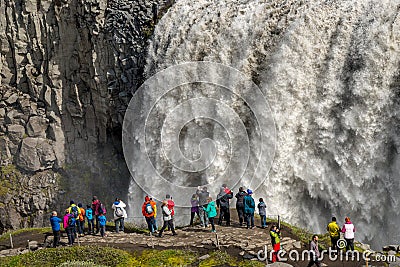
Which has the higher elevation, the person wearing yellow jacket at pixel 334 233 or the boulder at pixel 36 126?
the boulder at pixel 36 126

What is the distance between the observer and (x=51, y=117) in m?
51.4

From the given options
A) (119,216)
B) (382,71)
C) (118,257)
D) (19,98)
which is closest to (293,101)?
(382,71)

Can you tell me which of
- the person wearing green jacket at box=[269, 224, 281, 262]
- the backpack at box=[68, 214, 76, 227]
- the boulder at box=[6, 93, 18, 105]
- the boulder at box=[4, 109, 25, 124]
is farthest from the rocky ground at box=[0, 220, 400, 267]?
the boulder at box=[6, 93, 18, 105]

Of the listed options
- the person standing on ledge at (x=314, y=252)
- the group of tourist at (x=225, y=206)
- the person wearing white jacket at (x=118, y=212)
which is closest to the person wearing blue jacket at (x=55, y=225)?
the person wearing white jacket at (x=118, y=212)

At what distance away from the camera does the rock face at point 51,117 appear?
48984 millimetres

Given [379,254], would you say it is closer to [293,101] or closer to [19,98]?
[293,101]

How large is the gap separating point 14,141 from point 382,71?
39.2m

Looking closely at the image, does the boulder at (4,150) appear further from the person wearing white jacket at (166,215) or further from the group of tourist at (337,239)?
the group of tourist at (337,239)

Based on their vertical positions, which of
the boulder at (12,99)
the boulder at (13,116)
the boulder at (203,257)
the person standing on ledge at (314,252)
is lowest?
the boulder at (203,257)

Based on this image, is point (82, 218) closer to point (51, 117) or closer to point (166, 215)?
point (166, 215)

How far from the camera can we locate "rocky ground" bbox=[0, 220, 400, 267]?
69.5 feet

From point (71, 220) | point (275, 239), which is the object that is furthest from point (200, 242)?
point (71, 220)

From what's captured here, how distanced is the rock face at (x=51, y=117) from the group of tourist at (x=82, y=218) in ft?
69.3

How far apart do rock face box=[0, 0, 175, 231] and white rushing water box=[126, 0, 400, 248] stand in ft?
55.3
